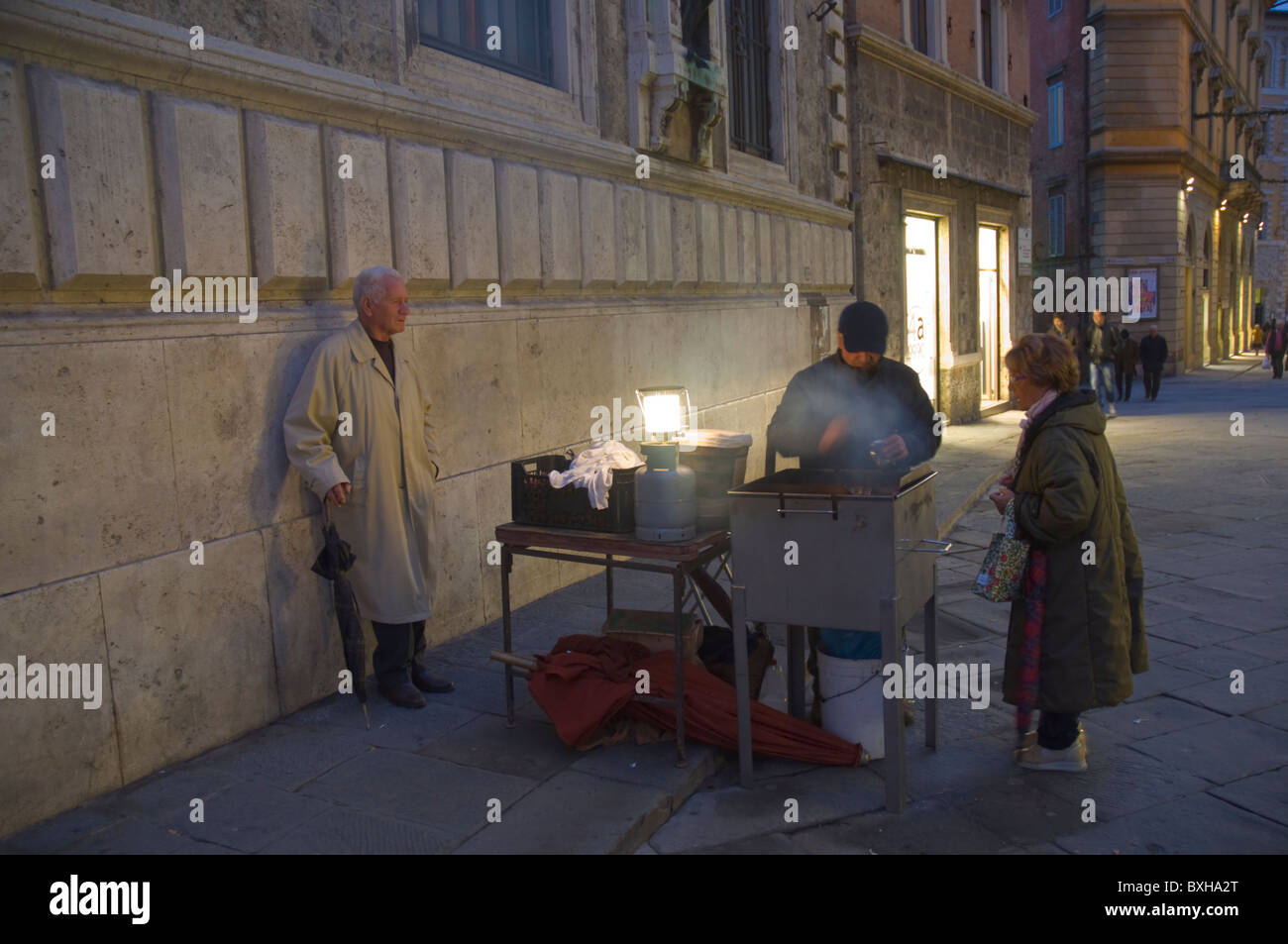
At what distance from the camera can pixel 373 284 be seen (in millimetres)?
4801

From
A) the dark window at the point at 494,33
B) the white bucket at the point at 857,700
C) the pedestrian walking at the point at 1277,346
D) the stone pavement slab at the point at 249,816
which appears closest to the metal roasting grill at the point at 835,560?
the white bucket at the point at 857,700

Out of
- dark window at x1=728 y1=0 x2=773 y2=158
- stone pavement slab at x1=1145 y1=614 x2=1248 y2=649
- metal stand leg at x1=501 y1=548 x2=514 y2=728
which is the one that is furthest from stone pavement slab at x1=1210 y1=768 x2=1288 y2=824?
dark window at x1=728 y1=0 x2=773 y2=158

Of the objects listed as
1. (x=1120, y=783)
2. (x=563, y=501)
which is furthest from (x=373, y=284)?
(x=1120, y=783)

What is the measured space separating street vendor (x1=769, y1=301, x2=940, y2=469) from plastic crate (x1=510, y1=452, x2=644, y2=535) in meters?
0.81

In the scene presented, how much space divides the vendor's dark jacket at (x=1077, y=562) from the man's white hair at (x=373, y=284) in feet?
9.05

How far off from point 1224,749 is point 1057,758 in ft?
2.53

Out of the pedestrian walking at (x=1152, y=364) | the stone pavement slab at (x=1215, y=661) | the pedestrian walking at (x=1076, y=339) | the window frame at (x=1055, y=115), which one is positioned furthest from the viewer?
the window frame at (x=1055, y=115)

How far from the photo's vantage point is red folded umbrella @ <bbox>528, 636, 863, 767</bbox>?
4395mm

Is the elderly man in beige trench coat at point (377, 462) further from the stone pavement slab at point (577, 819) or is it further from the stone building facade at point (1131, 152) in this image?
the stone building facade at point (1131, 152)

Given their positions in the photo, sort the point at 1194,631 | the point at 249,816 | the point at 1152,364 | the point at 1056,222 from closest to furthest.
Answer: the point at 249,816 < the point at 1194,631 < the point at 1152,364 < the point at 1056,222

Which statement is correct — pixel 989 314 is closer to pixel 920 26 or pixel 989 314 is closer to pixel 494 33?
pixel 920 26

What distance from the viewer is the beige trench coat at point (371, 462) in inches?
183

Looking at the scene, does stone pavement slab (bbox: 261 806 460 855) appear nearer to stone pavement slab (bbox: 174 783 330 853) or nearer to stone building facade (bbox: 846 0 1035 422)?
stone pavement slab (bbox: 174 783 330 853)
